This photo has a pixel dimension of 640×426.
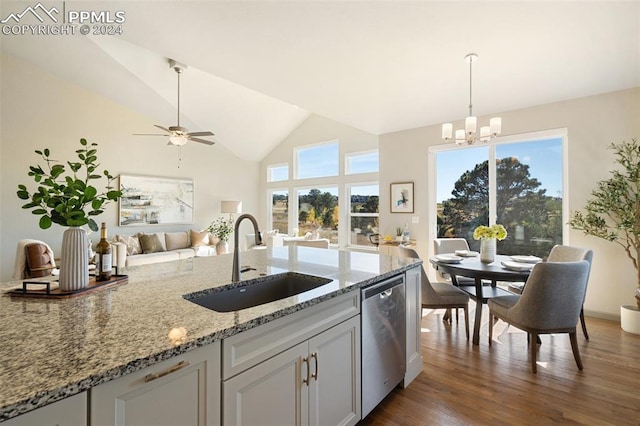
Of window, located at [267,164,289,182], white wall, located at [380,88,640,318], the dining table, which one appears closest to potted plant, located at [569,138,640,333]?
white wall, located at [380,88,640,318]

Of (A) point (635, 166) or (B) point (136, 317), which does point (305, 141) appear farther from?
(B) point (136, 317)

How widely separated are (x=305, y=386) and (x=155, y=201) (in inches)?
239

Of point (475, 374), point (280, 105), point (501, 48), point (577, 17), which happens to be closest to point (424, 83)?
point (501, 48)

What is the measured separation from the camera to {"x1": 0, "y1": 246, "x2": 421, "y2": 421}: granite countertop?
69 cm

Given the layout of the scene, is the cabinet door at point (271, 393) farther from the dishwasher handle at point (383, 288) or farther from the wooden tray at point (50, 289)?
the wooden tray at point (50, 289)

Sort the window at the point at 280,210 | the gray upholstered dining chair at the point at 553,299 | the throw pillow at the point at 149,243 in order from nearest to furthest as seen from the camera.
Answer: the gray upholstered dining chair at the point at 553,299
the throw pillow at the point at 149,243
the window at the point at 280,210

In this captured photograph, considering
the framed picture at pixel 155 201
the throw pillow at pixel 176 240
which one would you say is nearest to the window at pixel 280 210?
the framed picture at pixel 155 201

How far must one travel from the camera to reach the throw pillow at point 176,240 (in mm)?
6137

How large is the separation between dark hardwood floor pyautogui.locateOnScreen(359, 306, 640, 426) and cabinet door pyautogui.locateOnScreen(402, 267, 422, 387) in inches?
3.5

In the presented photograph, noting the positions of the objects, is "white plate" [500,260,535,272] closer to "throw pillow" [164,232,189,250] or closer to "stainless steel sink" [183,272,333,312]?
"stainless steel sink" [183,272,333,312]

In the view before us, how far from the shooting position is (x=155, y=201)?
6.21m

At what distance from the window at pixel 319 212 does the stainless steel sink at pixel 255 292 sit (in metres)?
4.73

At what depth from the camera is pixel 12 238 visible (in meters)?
4.60

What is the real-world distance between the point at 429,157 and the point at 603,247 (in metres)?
2.49
